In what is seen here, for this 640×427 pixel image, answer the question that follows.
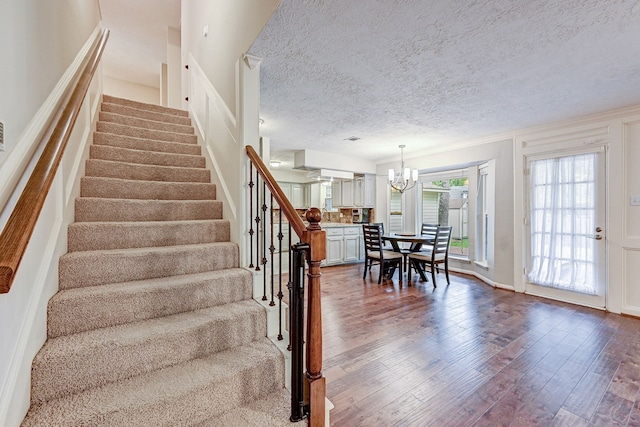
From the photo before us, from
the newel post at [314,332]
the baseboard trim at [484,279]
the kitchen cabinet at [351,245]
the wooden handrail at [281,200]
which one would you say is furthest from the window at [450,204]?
the newel post at [314,332]

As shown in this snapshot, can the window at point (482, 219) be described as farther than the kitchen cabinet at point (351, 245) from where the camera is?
No

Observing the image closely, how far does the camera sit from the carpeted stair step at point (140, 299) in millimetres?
1389

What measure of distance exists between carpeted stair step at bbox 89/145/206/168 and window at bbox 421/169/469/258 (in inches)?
186

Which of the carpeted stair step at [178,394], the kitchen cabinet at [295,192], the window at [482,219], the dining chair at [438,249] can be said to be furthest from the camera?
the kitchen cabinet at [295,192]

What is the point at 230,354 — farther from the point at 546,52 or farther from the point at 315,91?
the point at 546,52

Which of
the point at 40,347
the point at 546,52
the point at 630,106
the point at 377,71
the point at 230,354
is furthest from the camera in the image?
the point at 630,106

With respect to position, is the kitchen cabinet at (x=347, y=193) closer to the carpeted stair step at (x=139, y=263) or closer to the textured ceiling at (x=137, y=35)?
the textured ceiling at (x=137, y=35)

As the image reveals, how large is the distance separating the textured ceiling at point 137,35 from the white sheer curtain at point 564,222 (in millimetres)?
6431

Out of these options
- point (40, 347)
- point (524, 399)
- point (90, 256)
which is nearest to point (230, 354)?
point (40, 347)

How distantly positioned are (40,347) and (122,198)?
4.35 ft

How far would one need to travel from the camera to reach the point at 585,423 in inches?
63.4

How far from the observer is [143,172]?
8.33 ft

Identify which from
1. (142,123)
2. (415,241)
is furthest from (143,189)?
(415,241)

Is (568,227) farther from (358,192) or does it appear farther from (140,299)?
(140,299)
